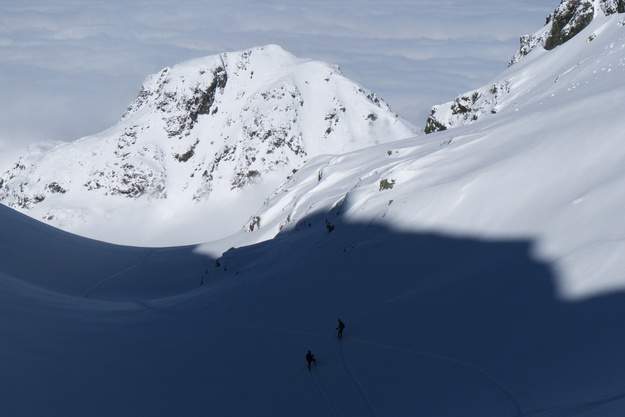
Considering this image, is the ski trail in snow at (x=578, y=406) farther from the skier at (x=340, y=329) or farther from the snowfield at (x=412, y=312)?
the skier at (x=340, y=329)

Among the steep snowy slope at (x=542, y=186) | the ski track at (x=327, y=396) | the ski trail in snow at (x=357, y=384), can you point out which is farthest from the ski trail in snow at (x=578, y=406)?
the ski track at (x=327, y=396)

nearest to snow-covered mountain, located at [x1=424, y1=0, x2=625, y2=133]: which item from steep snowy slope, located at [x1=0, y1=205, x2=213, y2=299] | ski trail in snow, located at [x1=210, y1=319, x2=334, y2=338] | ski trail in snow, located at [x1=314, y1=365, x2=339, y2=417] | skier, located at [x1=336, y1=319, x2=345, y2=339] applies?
steep snowy slope, located at [x1=0, y1=205, x2=213, y2=299]

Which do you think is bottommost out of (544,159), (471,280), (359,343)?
(359,343)

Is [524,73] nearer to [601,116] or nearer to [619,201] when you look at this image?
[601,116]

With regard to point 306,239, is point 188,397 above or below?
below

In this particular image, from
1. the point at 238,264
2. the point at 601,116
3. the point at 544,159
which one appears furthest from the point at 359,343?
the point at 238,264
